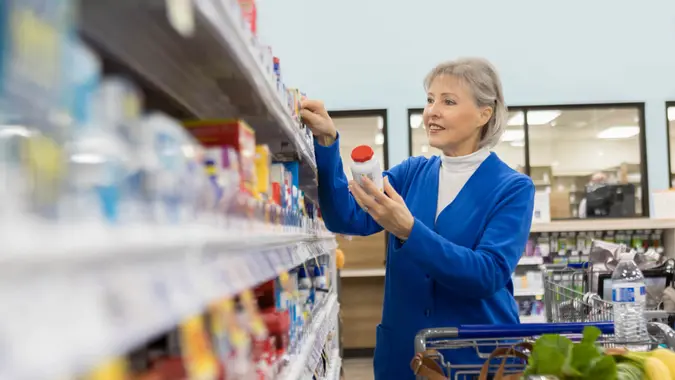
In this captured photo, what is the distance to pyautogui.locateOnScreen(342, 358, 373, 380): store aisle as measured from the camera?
19.1 ft

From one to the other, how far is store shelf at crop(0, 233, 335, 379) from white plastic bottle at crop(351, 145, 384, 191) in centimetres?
121

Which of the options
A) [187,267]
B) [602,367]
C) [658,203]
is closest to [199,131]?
[187,267]

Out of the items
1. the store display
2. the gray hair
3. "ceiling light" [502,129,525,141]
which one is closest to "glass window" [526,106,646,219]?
"ceiling light" [502,129,525,141]

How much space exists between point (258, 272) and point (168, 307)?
448 millimetres

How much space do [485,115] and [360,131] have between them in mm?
5779

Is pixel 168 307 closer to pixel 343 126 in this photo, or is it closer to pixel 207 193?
pixel 207 193

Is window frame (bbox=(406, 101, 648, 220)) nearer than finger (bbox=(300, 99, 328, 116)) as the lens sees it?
No

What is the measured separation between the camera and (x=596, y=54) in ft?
25.2

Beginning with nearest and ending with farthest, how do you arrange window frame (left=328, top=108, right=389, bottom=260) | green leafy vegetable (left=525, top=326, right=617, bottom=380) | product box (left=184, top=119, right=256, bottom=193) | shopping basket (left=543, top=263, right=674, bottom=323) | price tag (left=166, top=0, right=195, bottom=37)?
price tag (left=166, top=0, right=195, bottom=37)
product box (left=184, top=119, right=256, bottom=193)
green leafy vegetable (left=525, top=326, right=617, bottom=380)
shopping basket (left=543, top=263, right=674, bottom=323)
window frame (left=328, top=108, right=389, bottom=260)

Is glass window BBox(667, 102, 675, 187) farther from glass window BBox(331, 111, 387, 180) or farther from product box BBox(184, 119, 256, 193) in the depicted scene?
product box BBox(184, 119, 256, 193)

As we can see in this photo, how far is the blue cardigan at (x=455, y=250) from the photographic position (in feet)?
6.69

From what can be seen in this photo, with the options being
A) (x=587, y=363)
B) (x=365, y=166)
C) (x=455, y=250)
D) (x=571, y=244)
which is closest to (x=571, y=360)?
(x=587, y=363)

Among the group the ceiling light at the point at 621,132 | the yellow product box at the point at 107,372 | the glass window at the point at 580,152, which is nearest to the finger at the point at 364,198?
the yellow product box at the point at 107,372

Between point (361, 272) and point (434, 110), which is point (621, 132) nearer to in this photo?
point (361, 272)
